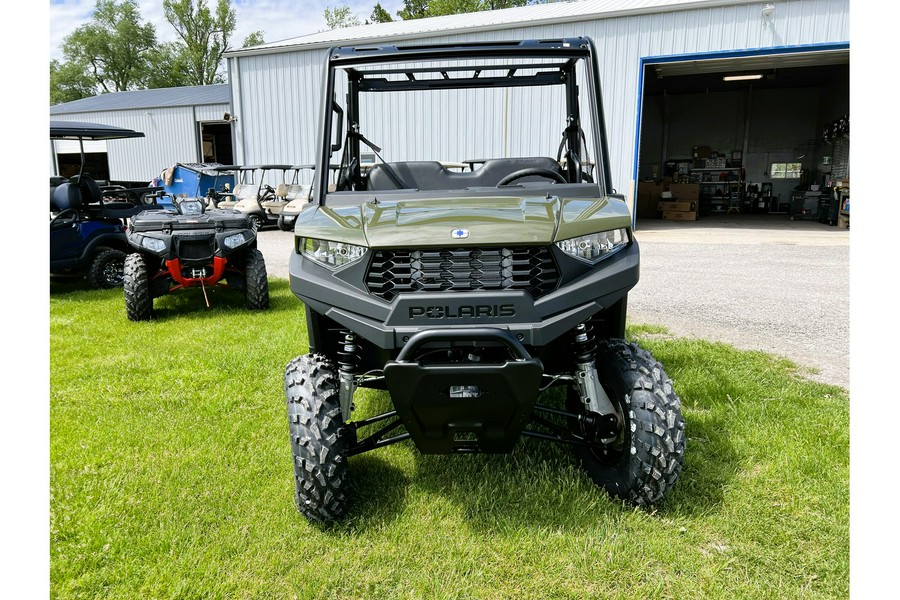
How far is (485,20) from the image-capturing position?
15250mm

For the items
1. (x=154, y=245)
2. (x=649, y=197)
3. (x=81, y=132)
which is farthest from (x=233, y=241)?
(x=649, y=197)

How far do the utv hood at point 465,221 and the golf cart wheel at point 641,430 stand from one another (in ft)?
1.93

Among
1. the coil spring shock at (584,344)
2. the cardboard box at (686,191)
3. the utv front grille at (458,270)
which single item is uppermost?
the cardboard box at (686,191)

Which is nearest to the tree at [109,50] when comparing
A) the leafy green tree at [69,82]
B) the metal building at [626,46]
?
the leafy green tree at [69,82]

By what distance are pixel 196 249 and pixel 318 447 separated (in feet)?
13.5

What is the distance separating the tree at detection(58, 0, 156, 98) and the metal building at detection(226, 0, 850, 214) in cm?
4300

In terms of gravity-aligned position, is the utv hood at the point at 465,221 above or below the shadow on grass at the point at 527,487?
above

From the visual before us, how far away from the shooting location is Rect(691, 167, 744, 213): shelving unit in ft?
68.7

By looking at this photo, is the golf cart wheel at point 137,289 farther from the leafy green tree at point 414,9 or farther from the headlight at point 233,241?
the leafy green tree at point 414,9

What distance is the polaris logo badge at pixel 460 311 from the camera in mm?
2207

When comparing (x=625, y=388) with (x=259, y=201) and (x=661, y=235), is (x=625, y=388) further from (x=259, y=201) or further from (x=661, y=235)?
(x=259, y=201)

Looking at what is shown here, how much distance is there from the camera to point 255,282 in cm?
620

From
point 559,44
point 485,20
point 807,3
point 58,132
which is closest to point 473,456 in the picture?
point 559,44

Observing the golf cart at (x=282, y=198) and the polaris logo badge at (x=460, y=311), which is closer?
the polaris logo badge at (x=460, y=311)
